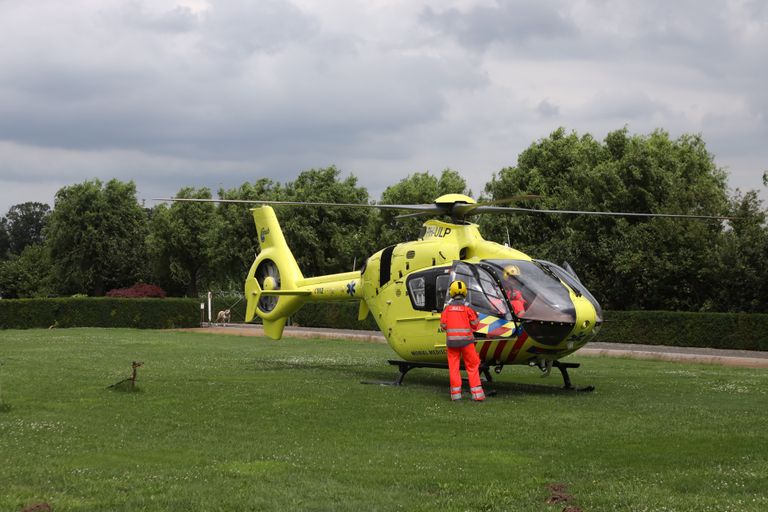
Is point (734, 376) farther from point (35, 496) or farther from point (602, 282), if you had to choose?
point (602, 282)

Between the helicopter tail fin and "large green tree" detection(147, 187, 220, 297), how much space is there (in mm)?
56875

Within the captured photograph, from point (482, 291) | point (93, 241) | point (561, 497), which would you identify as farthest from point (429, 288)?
point (93, 241)

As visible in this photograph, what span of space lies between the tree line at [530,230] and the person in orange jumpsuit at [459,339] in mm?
5793

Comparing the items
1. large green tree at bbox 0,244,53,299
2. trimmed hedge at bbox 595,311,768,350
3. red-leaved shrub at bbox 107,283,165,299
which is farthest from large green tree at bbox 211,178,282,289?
trimmed hedge at bbox 595,311,768,350

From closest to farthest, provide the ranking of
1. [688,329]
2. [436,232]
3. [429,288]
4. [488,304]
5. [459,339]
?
[459,339] < [488,304] < [429,288] < [436,232] < [688,329]

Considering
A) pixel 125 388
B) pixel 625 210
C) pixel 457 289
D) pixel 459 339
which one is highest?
pixel 625 210

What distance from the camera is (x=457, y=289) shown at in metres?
18.2

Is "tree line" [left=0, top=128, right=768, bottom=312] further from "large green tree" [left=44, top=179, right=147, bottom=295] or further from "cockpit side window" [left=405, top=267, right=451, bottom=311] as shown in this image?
"cockpit side window" [left=405, top=267, right=451, bottom=311]

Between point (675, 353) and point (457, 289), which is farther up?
point (457, 289)

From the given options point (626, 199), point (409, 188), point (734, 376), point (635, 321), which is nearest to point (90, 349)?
point (734, 376)

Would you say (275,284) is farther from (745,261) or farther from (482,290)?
(745,261)

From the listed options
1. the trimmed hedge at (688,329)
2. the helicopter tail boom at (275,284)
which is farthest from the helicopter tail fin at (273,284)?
the trimmed hedge at (688,329)

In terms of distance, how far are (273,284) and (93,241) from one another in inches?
2720

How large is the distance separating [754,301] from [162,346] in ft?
88.3
